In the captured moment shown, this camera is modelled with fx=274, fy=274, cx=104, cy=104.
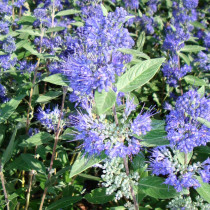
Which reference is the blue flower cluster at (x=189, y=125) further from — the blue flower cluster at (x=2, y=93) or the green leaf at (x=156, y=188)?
the blue flower cluster at (x=2, y=93)

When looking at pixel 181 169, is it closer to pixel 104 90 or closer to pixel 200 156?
pixel 104 90

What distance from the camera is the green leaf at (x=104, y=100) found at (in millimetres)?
1578

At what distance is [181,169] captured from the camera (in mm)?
2199

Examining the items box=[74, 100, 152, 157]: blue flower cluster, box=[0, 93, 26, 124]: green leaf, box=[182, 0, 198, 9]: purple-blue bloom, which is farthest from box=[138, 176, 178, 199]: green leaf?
box=[182, 0, 198, 9]: purple-blue bloom

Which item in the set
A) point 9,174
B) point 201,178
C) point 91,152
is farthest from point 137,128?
point 9,174

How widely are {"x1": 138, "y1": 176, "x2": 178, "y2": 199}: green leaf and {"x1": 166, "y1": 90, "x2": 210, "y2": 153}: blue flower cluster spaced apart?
372 millimetres

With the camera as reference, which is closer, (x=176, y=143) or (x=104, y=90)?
(x=104, y=90)

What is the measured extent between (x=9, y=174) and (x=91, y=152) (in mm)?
2059

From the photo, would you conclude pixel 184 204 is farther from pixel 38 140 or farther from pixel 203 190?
pixel 38 140

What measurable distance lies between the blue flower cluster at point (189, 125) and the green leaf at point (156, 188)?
1.22ft

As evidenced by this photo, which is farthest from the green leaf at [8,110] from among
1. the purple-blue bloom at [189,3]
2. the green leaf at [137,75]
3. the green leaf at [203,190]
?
the purple-blue bloom at [189,3]

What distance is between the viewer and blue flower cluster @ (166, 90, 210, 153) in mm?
2010

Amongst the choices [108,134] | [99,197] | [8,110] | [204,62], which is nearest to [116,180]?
[108,134]

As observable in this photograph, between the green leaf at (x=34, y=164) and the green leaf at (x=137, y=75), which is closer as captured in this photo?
the green leaf at (x=137, y=75)
